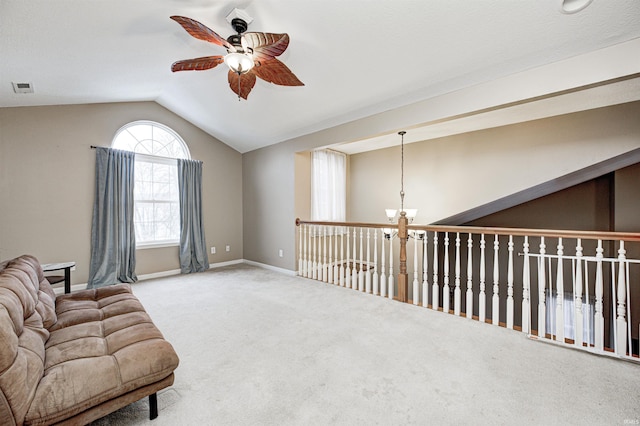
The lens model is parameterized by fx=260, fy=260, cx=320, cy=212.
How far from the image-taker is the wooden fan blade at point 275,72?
2283 mm

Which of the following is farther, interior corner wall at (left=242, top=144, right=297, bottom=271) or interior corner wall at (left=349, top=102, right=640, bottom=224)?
interior corner wall at (left=242, top=144, right=297, bottom=271)

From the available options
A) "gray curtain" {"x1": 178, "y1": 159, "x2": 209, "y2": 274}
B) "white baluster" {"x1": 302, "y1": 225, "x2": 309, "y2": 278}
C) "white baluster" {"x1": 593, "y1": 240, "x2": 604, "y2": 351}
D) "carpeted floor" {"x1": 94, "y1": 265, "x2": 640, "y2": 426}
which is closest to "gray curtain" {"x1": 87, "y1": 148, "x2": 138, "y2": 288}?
"gray curtain" {"x1": 178, "y1": 159, "x2": 209, "y2": 274}

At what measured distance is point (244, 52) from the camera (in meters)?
2.13

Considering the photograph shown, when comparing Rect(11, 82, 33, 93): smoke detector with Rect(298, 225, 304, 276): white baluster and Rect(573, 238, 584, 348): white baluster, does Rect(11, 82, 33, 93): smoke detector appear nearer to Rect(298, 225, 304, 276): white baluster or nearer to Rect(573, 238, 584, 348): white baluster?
Rect(298, 225, 304, 276): white baluster

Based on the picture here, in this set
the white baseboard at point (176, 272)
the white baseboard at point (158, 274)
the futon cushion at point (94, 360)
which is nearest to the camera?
the futon cushion at point (94, 360)

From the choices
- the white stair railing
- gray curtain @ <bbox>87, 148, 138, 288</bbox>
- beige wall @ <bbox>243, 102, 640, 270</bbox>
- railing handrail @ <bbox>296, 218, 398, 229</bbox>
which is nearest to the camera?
the white stair railing

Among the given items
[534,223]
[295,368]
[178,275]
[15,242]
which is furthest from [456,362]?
[15,242]

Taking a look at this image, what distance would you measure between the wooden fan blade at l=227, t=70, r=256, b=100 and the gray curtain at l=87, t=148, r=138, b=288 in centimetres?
265

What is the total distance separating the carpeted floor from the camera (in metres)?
1.52

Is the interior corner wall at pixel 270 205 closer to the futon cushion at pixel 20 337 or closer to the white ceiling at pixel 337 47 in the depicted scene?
the white ceiling at pixel 337 47

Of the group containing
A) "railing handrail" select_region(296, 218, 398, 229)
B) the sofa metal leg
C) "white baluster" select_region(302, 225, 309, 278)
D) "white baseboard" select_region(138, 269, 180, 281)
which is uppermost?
"railing handrail" select_region(296, 218, 398, 229)

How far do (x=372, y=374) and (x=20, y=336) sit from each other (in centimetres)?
205

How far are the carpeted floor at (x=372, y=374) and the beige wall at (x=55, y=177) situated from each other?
203cm

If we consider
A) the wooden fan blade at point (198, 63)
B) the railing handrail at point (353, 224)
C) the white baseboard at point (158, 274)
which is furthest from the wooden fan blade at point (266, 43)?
the white baseboard at point (158, 274)
